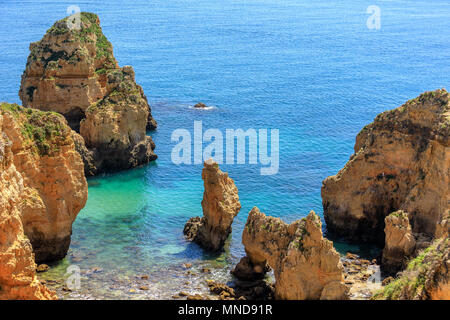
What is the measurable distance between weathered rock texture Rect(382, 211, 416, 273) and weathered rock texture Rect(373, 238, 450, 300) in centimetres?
1373

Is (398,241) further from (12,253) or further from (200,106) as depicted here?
(200,106)

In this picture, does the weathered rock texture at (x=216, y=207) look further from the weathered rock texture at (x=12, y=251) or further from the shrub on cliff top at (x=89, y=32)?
the shrub on cliff top at (x=89, y=32)

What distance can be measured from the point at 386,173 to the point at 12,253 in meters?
31.2

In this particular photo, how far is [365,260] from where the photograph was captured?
154 feet

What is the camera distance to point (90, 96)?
69812 millimetres

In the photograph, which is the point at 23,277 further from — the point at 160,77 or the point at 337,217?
the point at 160,77

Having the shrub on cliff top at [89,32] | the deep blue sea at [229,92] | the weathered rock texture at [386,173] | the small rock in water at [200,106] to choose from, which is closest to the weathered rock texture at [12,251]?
the deep blue sea at [229,92]

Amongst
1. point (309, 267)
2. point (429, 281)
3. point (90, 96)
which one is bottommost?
point (309, 267)

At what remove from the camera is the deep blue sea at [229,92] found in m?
48.8

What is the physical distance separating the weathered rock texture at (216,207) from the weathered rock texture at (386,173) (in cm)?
885

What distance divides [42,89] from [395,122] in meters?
37.9

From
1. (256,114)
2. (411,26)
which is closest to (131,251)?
(256,114)

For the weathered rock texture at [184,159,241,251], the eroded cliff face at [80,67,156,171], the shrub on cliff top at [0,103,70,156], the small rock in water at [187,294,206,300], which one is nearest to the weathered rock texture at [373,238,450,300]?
the small rock in water at [187,294,206,300]

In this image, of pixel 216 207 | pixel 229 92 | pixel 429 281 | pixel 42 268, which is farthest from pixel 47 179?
pixel 229 92
